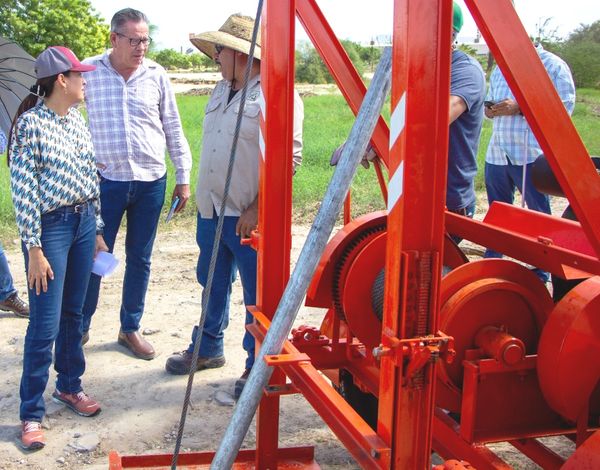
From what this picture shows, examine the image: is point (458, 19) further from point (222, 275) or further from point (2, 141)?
point (2, 141)

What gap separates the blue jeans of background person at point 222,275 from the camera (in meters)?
4.05

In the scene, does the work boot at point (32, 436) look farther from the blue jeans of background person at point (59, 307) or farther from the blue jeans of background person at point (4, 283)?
the blue jeans of background person at point (4, 283)

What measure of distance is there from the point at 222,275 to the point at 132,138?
3.33 ft

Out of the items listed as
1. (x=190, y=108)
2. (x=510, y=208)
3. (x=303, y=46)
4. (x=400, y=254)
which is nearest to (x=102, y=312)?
(x=510, y=208)

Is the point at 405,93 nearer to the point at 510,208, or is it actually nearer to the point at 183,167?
the point at 510,208

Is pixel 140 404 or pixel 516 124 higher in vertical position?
pixel 516 124

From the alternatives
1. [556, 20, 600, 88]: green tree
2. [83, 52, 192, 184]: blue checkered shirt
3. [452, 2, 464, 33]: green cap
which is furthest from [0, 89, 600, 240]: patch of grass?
[556, 20, 600, 88]: green tree

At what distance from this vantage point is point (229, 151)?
400cm

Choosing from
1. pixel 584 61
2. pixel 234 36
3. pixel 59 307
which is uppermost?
pixel 584 61

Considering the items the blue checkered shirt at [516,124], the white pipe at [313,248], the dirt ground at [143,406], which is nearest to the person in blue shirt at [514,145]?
the blue checkered shirt at [516,124]

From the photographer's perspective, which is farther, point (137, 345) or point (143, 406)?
point (137, 345)

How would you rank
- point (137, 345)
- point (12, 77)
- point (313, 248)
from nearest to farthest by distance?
point (313, 248) → point (12, 77) → point (137, 345)

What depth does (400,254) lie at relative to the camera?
1.91 meters

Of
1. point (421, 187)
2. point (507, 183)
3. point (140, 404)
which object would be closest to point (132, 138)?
point (140, 404)
